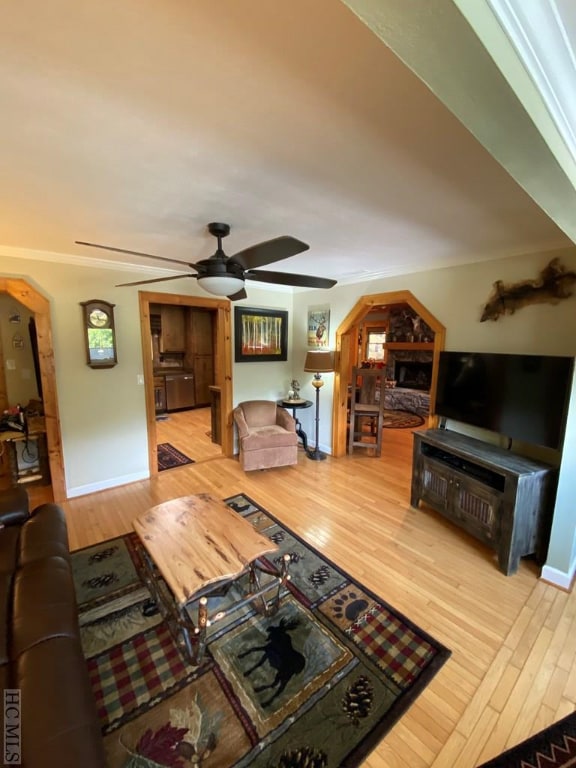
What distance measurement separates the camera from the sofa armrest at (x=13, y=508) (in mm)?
2021

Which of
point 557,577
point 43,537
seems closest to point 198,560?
point 43,537

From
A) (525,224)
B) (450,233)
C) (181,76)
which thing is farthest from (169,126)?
(525,224)

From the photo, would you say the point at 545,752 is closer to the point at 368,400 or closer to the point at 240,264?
the point at 240,264

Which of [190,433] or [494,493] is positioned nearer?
[494,493]

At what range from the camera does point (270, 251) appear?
1751 millimetres

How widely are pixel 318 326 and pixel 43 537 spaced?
12.4ft

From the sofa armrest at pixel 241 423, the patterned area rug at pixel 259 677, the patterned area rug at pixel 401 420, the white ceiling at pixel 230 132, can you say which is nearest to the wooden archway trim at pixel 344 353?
the sofa armrest at pixel 241 423

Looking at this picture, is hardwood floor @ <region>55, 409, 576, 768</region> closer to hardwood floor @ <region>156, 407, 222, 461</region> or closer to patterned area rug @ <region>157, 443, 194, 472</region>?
patterned area rug @ <region>157, 443, 194, 472</region>

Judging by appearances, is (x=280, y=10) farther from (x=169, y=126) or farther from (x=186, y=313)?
(x=186, y=313)

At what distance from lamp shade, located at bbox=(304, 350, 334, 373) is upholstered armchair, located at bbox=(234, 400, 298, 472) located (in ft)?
2.37

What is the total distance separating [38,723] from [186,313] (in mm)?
6795

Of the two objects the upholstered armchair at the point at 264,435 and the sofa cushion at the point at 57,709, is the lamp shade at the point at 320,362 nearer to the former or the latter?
the upholstered armchair at the point at 264,435

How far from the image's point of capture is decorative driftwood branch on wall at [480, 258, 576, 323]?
240 centimetres

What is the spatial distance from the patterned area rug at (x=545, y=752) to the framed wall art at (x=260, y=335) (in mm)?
3964
